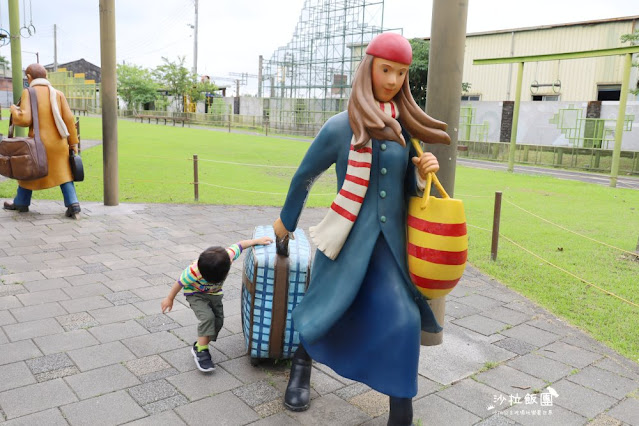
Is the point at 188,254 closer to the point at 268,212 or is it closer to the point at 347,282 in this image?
the point at 268,212

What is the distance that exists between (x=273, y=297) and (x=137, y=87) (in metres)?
55.8

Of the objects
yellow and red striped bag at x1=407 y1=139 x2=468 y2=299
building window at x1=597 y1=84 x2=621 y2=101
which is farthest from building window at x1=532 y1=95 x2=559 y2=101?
yellow and red striped bag at x1=407 y1=139 x2=468 y2=299

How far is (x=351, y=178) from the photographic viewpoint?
2.61 m

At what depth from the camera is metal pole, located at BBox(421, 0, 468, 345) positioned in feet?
11.4

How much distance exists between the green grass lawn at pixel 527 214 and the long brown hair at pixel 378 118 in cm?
245

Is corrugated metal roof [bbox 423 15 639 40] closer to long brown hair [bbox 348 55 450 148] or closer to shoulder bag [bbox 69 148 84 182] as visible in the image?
shoulder bag [bbox 69 148 84 182]

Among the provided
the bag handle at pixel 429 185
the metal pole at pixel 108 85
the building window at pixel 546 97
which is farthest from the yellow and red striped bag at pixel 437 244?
the building window at pixel 546 97

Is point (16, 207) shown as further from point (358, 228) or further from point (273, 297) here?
point (358, 228)

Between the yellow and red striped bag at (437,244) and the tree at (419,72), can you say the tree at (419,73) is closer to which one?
the tree at (419,72)

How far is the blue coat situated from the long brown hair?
0.21 feet

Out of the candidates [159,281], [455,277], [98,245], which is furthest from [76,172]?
[455,277]

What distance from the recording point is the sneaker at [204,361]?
324 cm

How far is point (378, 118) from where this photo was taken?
254cm

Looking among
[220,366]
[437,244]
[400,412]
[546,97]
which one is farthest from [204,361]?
[546,97]
